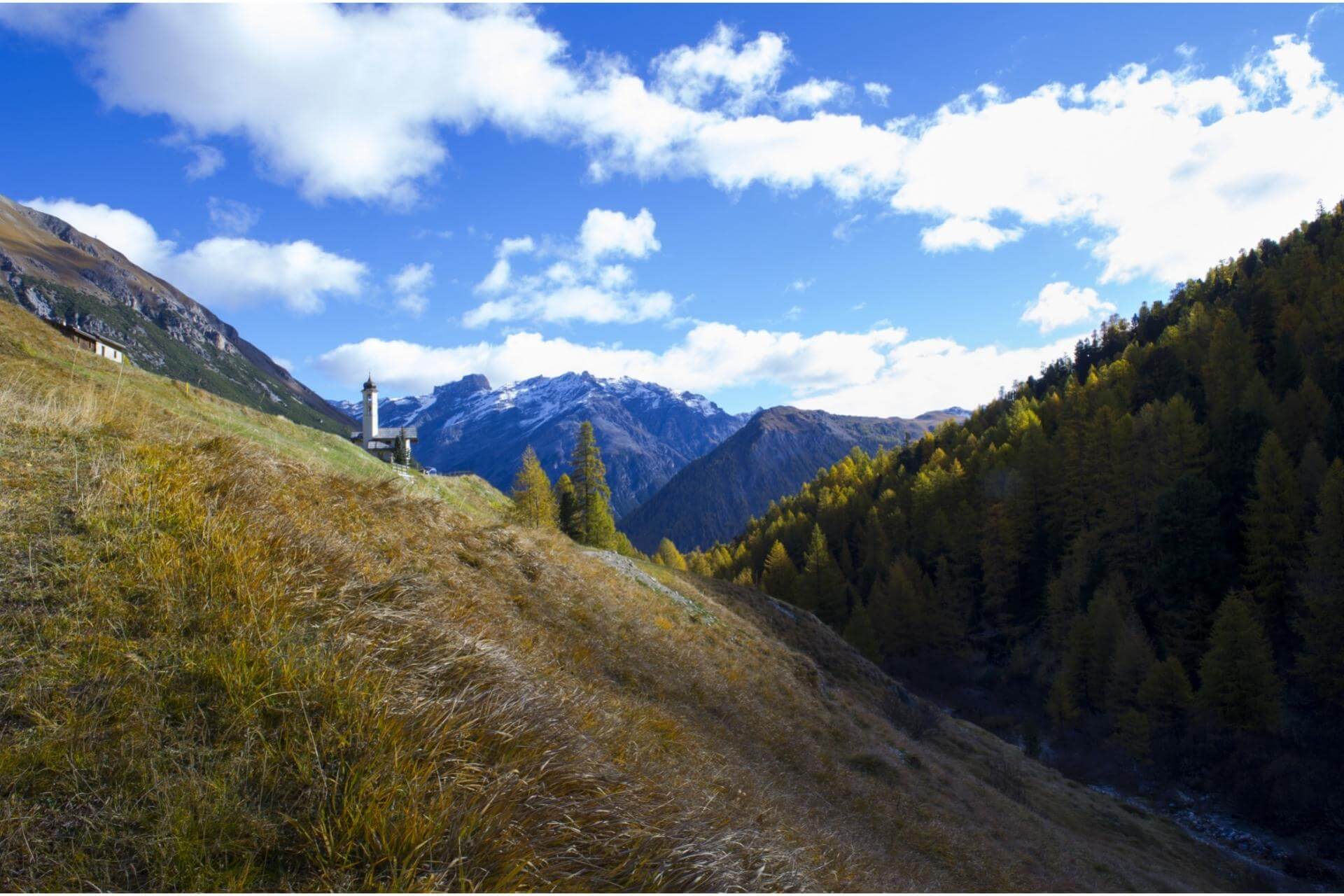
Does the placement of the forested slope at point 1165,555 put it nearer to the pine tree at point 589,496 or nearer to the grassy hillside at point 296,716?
the pine tree at point 589,496

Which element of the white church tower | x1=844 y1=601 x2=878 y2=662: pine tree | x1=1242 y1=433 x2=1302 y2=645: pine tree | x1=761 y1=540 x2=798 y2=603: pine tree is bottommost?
x1=844 y1=601 x2=878 y2=662: pine tree

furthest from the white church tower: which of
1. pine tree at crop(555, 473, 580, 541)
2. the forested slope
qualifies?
the forested slope

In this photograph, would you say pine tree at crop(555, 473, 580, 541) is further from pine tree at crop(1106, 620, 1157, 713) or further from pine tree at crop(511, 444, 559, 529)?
pine tree at crop(1106, 620, 1157, 713)

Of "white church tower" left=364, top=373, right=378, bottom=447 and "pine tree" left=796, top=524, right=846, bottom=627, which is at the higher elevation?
"white church tower" left=364, top=373, right=378, bottom=447

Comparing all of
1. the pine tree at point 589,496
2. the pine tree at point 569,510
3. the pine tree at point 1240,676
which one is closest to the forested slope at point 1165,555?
the pine tree at point 1240,676

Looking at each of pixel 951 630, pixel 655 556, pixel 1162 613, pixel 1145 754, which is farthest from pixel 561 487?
pixel 1162 613

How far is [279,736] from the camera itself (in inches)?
139

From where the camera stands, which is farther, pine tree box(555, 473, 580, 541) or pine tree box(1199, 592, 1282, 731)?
pine tree box(555, 473, 580, 541)

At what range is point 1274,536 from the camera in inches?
1806

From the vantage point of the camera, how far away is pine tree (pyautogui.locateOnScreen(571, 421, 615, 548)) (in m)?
53.1

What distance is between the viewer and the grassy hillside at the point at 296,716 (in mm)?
2994

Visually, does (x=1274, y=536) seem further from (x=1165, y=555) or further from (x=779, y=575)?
(x=779, y=575)

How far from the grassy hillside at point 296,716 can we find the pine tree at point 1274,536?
2106 inches

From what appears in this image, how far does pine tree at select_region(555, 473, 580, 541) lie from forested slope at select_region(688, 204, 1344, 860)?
31127 millimetres
